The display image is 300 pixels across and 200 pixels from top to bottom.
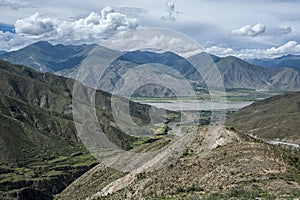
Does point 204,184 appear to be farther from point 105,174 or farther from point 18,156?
point 18,156

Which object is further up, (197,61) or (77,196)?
(197,61)

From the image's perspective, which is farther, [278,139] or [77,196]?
Result: [278,139]

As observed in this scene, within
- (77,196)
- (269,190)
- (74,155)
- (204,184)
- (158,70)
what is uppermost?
(158,70)

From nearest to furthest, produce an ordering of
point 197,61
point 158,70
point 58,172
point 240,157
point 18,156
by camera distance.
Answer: point 197,61 → point 158,70 → point 240,157 → point 58,172 → point 18,156

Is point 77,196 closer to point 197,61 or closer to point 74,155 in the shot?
point 197,61

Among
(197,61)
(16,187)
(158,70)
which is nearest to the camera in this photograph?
(197,61)

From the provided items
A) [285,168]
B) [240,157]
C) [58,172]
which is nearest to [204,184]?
[240,157]
